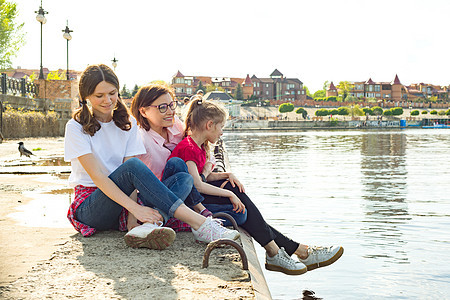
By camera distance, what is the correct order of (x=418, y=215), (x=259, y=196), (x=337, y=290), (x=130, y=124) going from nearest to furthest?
1. (x=130, y=124)
2. (x=337, y=290)
3. (x=418, y=215)
4. (x=259, y=196)

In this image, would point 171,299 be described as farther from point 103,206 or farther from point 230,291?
point 103,206

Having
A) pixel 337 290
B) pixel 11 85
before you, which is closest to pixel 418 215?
pixel 337 290

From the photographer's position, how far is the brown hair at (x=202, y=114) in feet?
12.1

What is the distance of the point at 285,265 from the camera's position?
3307 mm

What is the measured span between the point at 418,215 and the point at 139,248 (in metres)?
5.45

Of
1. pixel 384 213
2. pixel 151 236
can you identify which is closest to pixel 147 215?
pixel 151 236

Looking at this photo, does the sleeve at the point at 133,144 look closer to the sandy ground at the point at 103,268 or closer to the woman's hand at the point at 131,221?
the woman's hand at the point at 131,221

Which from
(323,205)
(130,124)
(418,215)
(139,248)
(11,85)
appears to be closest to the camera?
(139,248)

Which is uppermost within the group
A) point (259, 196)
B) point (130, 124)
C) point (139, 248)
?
point (130, 124)

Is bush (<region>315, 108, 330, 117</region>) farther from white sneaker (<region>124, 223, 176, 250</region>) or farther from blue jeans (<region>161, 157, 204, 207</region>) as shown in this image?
white sneaker (<region>124, 223, 176, 250</region>)

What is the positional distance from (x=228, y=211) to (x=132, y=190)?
2.12 feet

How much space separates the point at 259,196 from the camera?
386 inches

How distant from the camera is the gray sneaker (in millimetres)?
3538

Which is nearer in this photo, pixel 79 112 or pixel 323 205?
pixel 79 112
